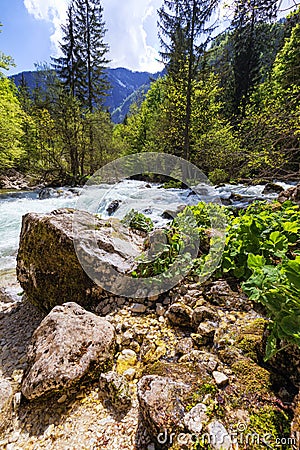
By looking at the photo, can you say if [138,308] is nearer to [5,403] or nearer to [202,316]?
[202,316]

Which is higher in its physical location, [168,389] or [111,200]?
[111,200]

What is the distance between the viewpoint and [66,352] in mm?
1686

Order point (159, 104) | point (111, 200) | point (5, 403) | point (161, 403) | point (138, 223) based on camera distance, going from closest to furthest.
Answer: point (161, 403) → point (5, 403) → point (138, 223) → point (111, 200) → point (159, 104)

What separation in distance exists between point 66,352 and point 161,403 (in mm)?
841

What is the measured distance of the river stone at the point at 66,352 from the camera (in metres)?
1.56

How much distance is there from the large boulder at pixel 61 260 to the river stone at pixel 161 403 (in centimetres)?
138

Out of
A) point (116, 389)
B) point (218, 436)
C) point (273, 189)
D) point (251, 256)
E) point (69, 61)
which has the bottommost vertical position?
point (116, 389)

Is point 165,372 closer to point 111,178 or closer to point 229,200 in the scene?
point 229,200

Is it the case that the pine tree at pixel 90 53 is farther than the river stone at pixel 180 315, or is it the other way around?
the pine tree at pixel 90 53

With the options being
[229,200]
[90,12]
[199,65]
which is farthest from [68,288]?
[90,12]

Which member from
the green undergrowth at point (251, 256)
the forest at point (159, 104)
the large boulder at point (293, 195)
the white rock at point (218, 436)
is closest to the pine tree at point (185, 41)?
the forest at point (159, 104)

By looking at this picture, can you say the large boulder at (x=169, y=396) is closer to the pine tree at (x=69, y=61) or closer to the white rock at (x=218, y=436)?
the white rock at (x=218, y=436)

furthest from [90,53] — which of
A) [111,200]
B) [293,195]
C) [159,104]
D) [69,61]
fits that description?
[293,195]

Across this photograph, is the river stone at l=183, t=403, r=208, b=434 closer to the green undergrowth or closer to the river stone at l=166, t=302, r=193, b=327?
the green undergrowth
